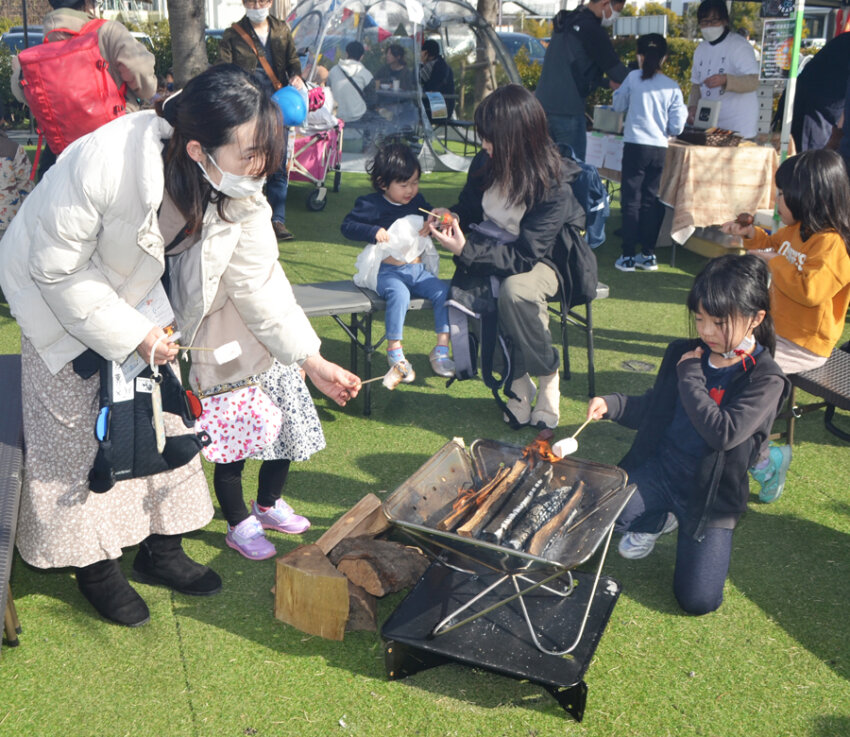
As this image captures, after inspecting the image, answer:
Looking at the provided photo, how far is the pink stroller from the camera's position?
31.6 ft

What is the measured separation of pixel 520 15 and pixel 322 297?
30694 millimetres

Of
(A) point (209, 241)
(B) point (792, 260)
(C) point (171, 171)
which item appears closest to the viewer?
(C) point (171, 171)

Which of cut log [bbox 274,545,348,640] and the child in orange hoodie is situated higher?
the child in orange hoodie

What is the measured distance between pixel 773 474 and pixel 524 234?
1.72m

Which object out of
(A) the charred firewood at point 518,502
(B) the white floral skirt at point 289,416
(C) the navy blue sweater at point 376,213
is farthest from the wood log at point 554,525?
(C) the navy blue sweater at point 376,213

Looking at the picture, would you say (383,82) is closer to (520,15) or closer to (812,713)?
(812,713)

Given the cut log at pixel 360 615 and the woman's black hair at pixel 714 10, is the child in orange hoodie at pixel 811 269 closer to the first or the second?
the cut log at pixel 360 615

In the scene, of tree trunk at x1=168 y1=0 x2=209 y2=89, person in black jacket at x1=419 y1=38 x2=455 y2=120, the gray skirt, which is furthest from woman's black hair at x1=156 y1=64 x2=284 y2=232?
person in black jacket at x1=419 y1=38 x2=455 y2=120

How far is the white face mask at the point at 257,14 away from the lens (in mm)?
7652

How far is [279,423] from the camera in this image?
3248 millimetres

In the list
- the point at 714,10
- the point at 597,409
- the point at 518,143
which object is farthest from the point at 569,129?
the point at 597,409

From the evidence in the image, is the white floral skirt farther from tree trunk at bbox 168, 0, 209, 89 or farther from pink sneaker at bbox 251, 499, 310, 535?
tree trunk at bbox 168, 0, 209, 89

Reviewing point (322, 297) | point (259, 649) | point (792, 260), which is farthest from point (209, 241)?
point (792, 260)

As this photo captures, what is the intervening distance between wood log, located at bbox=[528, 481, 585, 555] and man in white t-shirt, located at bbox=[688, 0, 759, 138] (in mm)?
6192
